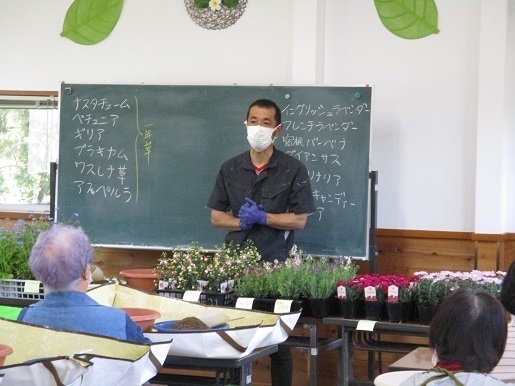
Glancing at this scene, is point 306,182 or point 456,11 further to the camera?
point 456,11

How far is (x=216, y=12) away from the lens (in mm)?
6160

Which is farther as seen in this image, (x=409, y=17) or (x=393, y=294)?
(x=409, y=17)

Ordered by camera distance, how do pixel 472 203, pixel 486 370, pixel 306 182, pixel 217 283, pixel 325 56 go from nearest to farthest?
pixel 486 370
pixel 217 283
pixel 306 182
pixel 472 203
pixel 325 56

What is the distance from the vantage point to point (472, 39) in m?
5.61

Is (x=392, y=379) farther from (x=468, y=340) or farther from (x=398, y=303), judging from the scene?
(x=398, y=303)

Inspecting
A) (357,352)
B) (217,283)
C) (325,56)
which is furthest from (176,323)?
(325,56)

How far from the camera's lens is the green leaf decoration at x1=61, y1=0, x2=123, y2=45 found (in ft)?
20.9

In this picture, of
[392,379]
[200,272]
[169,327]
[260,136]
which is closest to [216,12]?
[260,136]

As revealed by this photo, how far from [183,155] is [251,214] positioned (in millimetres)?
1551

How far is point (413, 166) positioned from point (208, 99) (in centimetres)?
143

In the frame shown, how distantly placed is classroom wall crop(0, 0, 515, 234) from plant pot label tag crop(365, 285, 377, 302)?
183 centimetres

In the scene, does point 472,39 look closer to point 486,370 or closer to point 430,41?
point 430,41

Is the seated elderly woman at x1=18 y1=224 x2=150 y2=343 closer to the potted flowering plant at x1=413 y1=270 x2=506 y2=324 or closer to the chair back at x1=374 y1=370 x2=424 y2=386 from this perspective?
the chair back at x1=374 y1=370 x2=424 y2=386

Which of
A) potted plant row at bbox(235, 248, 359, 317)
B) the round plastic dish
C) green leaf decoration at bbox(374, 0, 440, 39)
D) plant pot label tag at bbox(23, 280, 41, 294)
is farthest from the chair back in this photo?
green leaf decoration at bbox(374, 0, 440, 39)
